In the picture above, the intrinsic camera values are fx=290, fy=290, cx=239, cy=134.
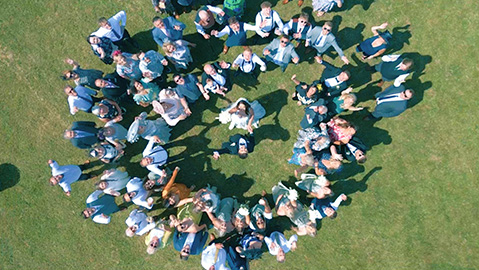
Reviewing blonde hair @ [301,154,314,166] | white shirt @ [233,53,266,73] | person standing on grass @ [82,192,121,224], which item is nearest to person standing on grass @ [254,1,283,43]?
white shirt @ [233,53,266,73]

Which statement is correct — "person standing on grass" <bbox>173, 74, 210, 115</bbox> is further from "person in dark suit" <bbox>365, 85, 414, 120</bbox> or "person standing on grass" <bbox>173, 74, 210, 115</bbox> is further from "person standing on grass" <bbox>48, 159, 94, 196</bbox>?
"person in dark suit" <bbox>365, 85, 414, 120</bbox>

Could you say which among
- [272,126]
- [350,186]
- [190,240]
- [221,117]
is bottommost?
[350,186]

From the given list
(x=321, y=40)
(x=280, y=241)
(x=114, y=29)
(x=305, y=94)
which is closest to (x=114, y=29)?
(x=114, y=29)

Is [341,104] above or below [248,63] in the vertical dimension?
below

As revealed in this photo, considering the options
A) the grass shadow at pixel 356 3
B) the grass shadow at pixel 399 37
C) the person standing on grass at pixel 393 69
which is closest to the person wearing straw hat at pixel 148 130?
the person standing on grass at pixel 393 69

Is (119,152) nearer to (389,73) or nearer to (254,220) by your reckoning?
(254,220)

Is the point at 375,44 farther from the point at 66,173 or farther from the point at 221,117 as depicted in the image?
the point at 66,173

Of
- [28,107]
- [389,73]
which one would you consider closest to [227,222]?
[389,73]
